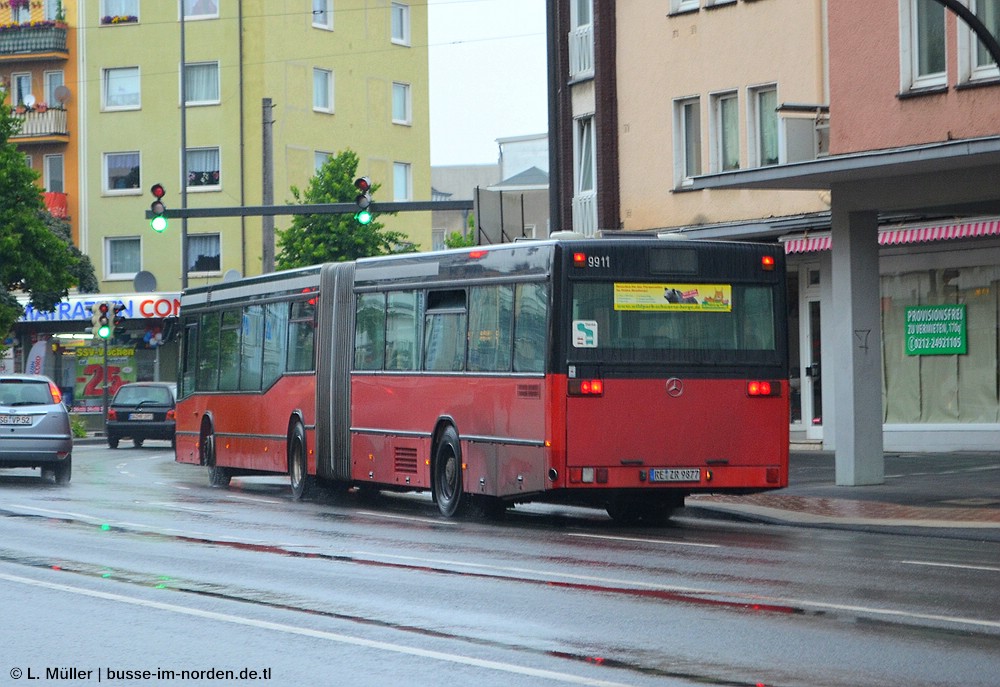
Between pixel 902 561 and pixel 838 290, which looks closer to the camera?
pixel 902 561

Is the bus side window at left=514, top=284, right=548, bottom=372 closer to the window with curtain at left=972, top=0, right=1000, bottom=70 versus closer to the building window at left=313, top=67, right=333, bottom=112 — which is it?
the window with curtain at left=972, top=0, right=1000, bottom=70

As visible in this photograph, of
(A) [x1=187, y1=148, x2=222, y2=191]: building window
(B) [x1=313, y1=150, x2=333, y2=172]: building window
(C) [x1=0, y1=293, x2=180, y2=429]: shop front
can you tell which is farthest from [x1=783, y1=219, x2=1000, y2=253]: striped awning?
(B) [x1=313, y1=150, x2=333, y2=172]: building window

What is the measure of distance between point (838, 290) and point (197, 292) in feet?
36.0

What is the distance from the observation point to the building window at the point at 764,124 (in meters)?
32.6

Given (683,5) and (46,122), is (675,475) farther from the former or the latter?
(46,122)

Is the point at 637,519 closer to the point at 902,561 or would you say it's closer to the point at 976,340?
the point at 902,561

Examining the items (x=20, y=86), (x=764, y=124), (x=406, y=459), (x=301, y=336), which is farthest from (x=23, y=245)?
(x=406, y=459)

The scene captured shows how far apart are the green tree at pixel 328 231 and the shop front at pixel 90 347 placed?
705 cm

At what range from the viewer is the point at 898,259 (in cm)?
3117

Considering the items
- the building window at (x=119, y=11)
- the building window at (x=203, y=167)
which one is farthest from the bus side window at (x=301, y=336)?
the building window at (x=119, y=11)

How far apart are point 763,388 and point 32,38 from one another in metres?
52.8

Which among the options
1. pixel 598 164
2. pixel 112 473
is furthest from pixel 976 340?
pixel 112 473

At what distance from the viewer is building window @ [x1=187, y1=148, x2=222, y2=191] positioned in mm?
65688

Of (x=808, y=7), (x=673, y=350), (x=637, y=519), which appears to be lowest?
(x=637, y=519)
